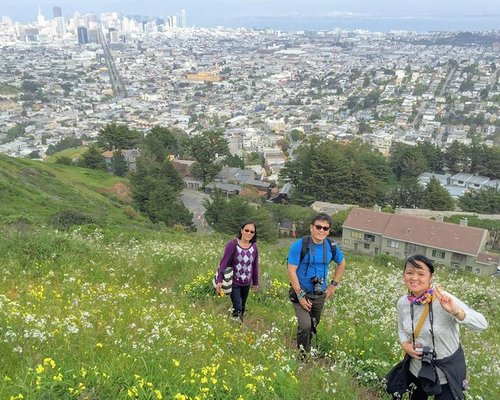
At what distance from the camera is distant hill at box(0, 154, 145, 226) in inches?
596

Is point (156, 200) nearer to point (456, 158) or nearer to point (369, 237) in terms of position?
point (369, 237)

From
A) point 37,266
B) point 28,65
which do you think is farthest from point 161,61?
point 37,266

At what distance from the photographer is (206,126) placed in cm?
8519

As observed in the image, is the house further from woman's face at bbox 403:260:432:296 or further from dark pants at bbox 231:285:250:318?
woman's face at bbox 403:260:432:296

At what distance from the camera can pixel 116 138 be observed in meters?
38.4

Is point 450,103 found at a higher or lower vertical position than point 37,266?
lower

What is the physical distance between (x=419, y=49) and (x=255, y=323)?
7755 inches

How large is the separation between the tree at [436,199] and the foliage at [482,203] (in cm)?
150

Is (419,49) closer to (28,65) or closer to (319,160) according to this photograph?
(28,65)

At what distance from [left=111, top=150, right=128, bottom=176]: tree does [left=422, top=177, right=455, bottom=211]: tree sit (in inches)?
890

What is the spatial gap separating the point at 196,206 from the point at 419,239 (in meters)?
14.9

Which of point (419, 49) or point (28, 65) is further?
point (419, 49)

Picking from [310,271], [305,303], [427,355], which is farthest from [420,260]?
[305,303]

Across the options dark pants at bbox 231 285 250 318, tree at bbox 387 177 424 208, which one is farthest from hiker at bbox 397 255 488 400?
tree at bbox 387 177 424 208
